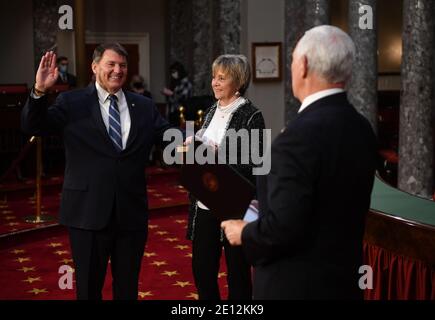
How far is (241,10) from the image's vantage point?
1017 cm

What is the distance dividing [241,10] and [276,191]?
8482 mm

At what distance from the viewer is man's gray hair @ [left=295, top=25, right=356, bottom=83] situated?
2031mm

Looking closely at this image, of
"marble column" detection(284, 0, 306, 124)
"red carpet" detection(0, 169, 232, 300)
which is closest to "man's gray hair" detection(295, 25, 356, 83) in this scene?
"red carpet" detection(0, 169, 232, 300)

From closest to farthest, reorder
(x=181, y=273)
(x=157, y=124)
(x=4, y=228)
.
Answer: (x=157, y=124) < (x=181, y=273) < (x=4, y=228)

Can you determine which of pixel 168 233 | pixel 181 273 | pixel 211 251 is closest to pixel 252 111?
pixel 211 251

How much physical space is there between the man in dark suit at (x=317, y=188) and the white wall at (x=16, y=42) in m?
11.3

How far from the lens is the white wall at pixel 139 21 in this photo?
43.7 ft

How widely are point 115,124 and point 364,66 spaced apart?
506cm

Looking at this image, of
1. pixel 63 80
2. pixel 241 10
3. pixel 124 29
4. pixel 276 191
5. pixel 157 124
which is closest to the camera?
pixel 276 191

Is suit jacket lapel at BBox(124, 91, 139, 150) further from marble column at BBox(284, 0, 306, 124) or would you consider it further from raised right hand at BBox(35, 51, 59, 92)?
marble column at BBox(284, 0, 306, 124)

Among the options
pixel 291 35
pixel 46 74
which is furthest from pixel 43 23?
pixel 46 74

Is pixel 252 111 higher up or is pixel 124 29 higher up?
pixel 124 29

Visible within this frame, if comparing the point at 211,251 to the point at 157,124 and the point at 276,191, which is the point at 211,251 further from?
the point at 276,191

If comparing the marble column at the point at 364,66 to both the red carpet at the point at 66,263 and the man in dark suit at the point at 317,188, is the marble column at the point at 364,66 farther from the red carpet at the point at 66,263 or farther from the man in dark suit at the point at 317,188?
the man in dark suit at the point at 317,188
